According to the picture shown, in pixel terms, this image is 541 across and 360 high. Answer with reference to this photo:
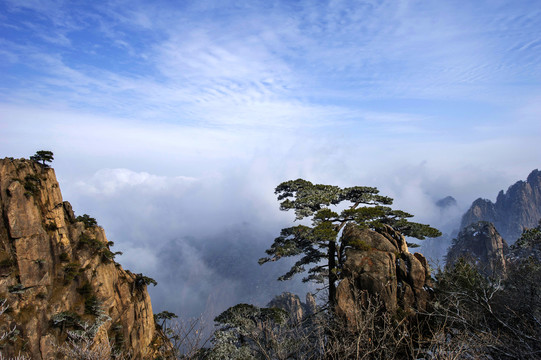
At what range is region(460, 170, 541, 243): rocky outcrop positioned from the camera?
604ft

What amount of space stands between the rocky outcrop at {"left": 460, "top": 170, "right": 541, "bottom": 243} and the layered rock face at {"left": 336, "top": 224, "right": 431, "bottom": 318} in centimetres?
20174

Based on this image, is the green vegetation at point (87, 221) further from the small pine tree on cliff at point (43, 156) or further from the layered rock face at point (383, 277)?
the layered rock face at point (383, 277)

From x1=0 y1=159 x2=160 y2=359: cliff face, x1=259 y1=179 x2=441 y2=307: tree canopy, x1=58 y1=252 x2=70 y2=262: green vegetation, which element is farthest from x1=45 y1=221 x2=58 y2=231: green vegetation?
x1=259 y1=179 x2=441 y2=307: tree canopy

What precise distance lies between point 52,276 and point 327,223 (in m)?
24.1

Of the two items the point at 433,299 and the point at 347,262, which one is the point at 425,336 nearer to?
the point at 433,299

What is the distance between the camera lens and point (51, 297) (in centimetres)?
2436

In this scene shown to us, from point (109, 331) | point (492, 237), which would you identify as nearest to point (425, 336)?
point (109, 331)

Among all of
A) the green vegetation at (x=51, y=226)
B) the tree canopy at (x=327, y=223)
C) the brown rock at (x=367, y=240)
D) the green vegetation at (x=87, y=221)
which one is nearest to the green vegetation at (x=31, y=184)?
the green vegetation at (x=51, y=226)

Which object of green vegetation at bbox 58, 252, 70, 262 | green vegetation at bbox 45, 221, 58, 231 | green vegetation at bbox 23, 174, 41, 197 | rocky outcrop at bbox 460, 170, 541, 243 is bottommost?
rocky outcrop at bbox 460, 170, 541, 243

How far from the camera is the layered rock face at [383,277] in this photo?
17016 millimetres

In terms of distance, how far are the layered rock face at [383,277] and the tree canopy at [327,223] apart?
40.7 inches

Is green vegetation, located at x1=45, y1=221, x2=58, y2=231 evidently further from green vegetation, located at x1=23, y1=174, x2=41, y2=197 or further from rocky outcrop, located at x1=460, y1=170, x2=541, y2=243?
rocky outcrop, located at x1=460, y1=170, x2=541, y2=243

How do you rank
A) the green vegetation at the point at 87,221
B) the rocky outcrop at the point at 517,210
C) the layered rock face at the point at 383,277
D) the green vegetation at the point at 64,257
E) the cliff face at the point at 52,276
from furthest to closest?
the rocky outcrop at the point at 517,210 < the green vegetation at the point at 87,221 < the green vegetation at the point at 64,257 < the cliff face at the point at 52,276 < the layered rock face at the point at 383,277

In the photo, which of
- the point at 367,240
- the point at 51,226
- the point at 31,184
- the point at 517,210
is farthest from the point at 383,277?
the point at 517,210
